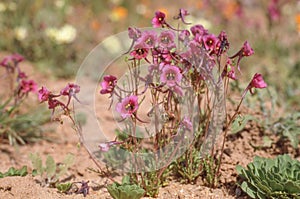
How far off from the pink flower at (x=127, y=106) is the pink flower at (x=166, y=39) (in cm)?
35

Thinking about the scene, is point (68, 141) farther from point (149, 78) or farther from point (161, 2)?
point (161, 2)

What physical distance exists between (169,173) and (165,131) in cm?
25

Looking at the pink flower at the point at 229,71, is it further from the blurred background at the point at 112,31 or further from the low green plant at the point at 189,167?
the blurred background at the point at 112,31

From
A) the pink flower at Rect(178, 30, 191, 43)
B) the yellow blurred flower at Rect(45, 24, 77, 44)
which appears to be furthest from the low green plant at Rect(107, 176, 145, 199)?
the yellow blurred flower at Rect(45, 24, 77, 44)

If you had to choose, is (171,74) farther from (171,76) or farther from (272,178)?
(272,178)

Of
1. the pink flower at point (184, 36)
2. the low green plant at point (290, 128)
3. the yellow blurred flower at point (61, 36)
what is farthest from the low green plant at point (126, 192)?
the yellow blurred flower at point (61, 36)

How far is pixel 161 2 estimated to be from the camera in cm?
795

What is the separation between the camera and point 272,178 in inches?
96.9

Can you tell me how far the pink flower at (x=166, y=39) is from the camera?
93.1 inches

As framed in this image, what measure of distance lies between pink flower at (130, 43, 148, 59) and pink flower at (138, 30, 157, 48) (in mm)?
18

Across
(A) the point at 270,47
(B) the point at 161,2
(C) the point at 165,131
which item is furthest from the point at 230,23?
(C) the point at 165,131

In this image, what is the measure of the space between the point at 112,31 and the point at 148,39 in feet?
13.2

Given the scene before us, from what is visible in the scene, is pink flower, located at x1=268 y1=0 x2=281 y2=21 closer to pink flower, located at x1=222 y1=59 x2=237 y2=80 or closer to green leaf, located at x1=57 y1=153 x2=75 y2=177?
pink flower, located at x1=222 y1=59 x2=237 y2=80

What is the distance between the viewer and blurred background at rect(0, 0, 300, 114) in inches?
195
